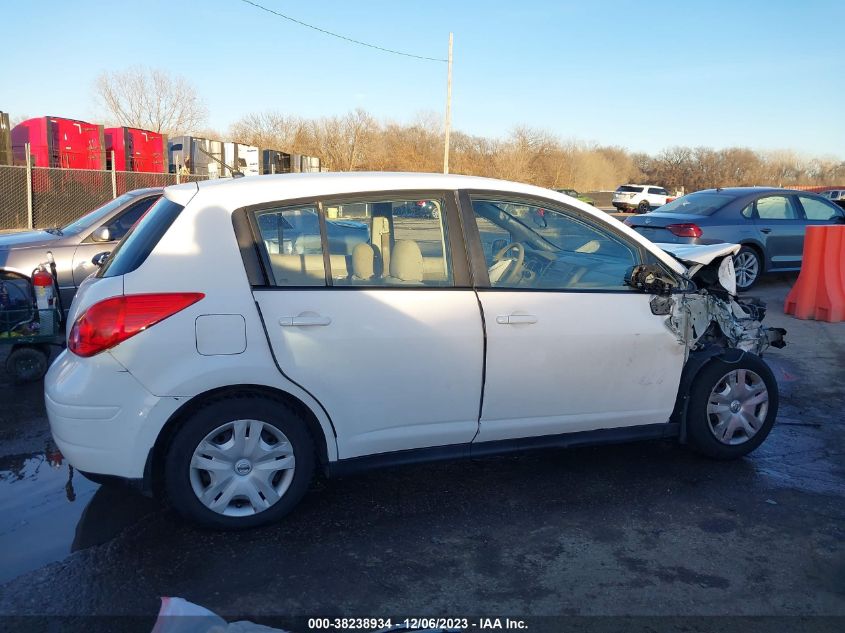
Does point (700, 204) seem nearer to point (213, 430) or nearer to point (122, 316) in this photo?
point (213, 430)

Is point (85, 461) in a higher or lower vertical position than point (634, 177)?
lower

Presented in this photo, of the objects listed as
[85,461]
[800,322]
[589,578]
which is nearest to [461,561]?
[589,578]

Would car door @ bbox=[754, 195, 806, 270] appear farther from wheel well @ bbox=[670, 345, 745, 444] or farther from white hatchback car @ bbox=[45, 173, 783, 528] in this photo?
white hatchback car @ bbox=[45, 173, 783, 528]

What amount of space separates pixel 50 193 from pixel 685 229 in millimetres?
16926

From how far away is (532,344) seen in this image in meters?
3.89

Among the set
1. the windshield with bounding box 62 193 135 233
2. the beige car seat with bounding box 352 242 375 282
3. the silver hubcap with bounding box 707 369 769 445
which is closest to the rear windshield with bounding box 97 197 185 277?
the beige car seat with bounding box 352 242 375 282

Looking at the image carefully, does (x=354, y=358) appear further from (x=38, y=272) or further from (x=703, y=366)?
(x=38, y=272)

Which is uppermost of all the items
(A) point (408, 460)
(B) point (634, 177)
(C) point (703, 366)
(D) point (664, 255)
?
(B) point (634, 177)

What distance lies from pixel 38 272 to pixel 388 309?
413 centimetres

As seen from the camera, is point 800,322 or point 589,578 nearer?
point 589,578

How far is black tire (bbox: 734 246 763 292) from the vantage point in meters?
10.9

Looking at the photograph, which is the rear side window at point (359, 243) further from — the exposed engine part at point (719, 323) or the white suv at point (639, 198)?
the white suv at point (639, 198)

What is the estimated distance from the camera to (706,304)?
4.44 meters

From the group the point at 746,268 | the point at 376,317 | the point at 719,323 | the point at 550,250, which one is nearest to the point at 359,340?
the point at 376,317
